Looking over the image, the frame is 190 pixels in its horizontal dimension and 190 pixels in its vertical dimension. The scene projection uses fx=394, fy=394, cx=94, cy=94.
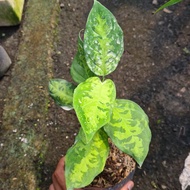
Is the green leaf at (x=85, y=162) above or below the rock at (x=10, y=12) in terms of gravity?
above

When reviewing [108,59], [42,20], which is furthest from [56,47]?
[108,59]

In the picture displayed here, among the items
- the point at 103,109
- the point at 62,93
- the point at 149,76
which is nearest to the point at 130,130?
the point at 103,109

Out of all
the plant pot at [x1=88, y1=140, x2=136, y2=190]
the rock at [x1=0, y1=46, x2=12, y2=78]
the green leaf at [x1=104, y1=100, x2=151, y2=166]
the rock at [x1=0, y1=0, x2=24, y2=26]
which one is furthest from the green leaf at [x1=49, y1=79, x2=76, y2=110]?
the rock at [x1=0, y1=0, x2=24, y2=26]

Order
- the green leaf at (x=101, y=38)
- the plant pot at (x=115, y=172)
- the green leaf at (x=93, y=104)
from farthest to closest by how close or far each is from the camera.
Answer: the plant pot at (x=115, y=172)
the green leaf at (x=101, y=38)
the green leaf at (x=93, y=104)

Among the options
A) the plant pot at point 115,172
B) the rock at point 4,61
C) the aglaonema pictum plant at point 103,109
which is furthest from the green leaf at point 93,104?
the rock at point 4,61

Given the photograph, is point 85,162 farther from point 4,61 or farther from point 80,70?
point 4,61

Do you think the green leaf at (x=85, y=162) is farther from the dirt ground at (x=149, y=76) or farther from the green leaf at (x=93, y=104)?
the dirt ground at (x=149, y=76)

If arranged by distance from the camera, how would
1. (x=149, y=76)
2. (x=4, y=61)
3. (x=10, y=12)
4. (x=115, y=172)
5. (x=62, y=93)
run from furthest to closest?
(x=10, y=12) < (x=4, y=61) < (x=149, y=76) < (x=115, y=172) < (x=62, y=93)
